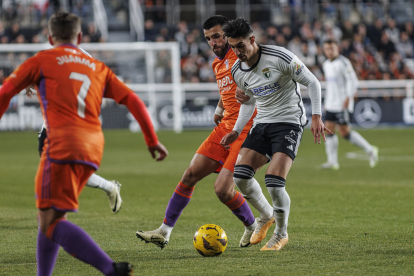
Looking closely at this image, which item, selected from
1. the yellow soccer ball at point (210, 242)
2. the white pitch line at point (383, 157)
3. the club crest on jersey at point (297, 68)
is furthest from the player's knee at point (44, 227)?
the white pitch line at point (383, 157)

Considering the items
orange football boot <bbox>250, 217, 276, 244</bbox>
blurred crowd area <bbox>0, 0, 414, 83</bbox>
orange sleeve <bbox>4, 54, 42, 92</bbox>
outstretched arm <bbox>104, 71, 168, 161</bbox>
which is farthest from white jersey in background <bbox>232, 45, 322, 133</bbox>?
blurred crowd area <bbox>0, 0, 414, 83</bbox>

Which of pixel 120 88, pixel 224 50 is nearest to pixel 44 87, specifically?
pixel 120 88

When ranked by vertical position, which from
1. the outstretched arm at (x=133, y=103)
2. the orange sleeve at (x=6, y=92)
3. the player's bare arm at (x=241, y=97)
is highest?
the orange sleeve at (x=6, y=92)

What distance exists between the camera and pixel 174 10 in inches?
1091

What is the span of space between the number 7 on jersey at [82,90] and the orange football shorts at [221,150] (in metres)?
2.12

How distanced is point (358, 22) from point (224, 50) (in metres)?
24.6

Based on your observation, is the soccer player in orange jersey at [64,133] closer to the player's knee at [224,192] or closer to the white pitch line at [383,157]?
the player's knee at [224,192]

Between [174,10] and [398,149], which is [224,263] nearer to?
[398,149]

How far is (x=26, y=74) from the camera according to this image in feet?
12.6

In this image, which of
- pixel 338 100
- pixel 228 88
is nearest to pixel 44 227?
pixel 228 88

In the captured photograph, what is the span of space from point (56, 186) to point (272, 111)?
244cm

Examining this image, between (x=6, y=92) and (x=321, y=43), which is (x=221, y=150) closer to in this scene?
(x=6, y=92)

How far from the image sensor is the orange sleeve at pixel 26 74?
3.83m

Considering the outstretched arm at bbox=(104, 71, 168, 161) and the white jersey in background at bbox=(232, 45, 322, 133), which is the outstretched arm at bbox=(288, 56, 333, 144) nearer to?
the white jersey in background at bbox=(232, 45, 322, 133)
